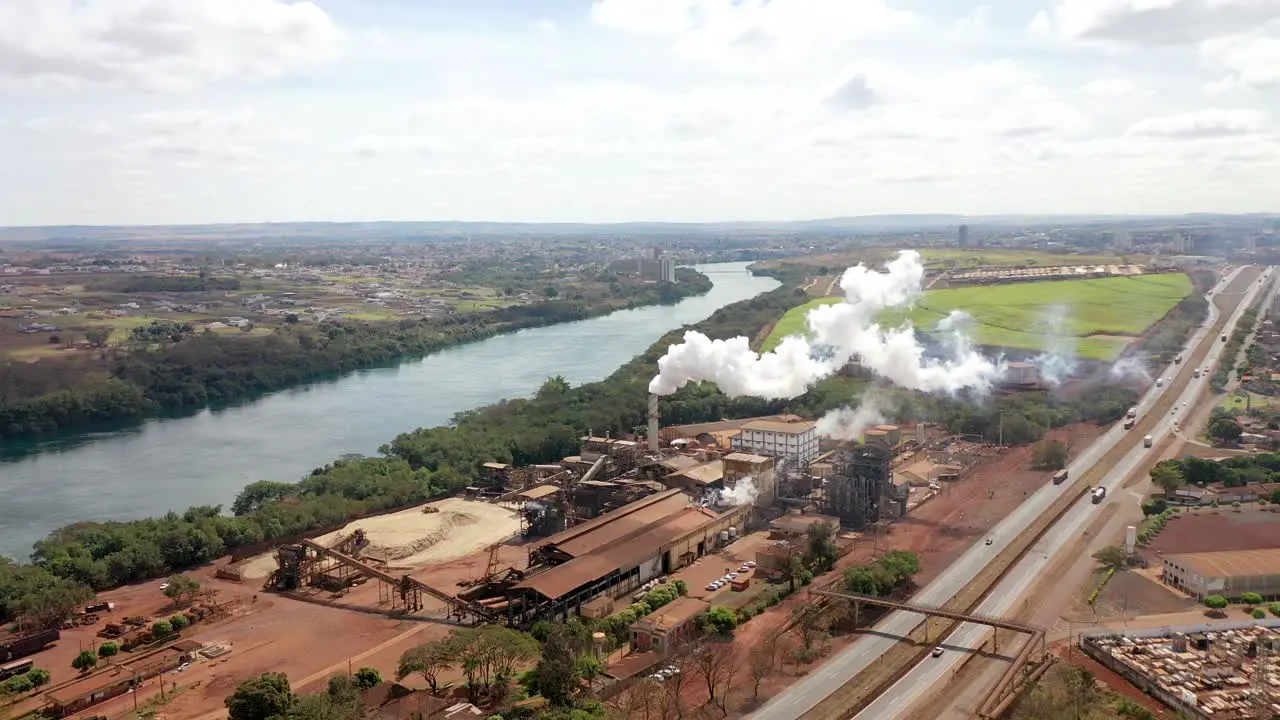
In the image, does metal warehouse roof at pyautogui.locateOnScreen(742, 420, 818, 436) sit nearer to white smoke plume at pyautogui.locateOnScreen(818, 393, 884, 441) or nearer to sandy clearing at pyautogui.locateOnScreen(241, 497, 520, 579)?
white smoke plume at pyautogui.locateOnScreen(818, 393, 884, 441)

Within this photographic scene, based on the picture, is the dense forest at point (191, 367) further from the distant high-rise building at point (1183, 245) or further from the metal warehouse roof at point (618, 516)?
the distant high-rise building at point (1183, 245)

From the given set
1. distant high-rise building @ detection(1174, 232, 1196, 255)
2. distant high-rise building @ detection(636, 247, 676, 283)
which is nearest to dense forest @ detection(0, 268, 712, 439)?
distant high-rise building @ detection(636, 247, 676, 283)

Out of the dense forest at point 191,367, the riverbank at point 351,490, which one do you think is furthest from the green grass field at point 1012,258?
the riverbank at point 351,490

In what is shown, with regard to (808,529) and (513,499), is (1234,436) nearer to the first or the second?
(808,529)

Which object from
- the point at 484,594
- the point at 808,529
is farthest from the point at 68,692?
the point at 808,529

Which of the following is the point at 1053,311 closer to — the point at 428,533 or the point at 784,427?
the point at 784,427

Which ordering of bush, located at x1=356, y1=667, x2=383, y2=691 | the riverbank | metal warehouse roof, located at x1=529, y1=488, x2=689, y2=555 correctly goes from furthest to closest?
the riverbank < metal warehouse roof, located at x1=529, y1=488, x2=689, y2=555 < bush, located at x1=356, y1=667, x2=383, y2=691

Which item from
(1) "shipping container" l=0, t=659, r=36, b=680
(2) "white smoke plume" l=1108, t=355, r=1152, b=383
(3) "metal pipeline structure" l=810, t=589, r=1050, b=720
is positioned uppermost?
(2) "white smoke plume" l=1108, t=355, r=1152, b=383
